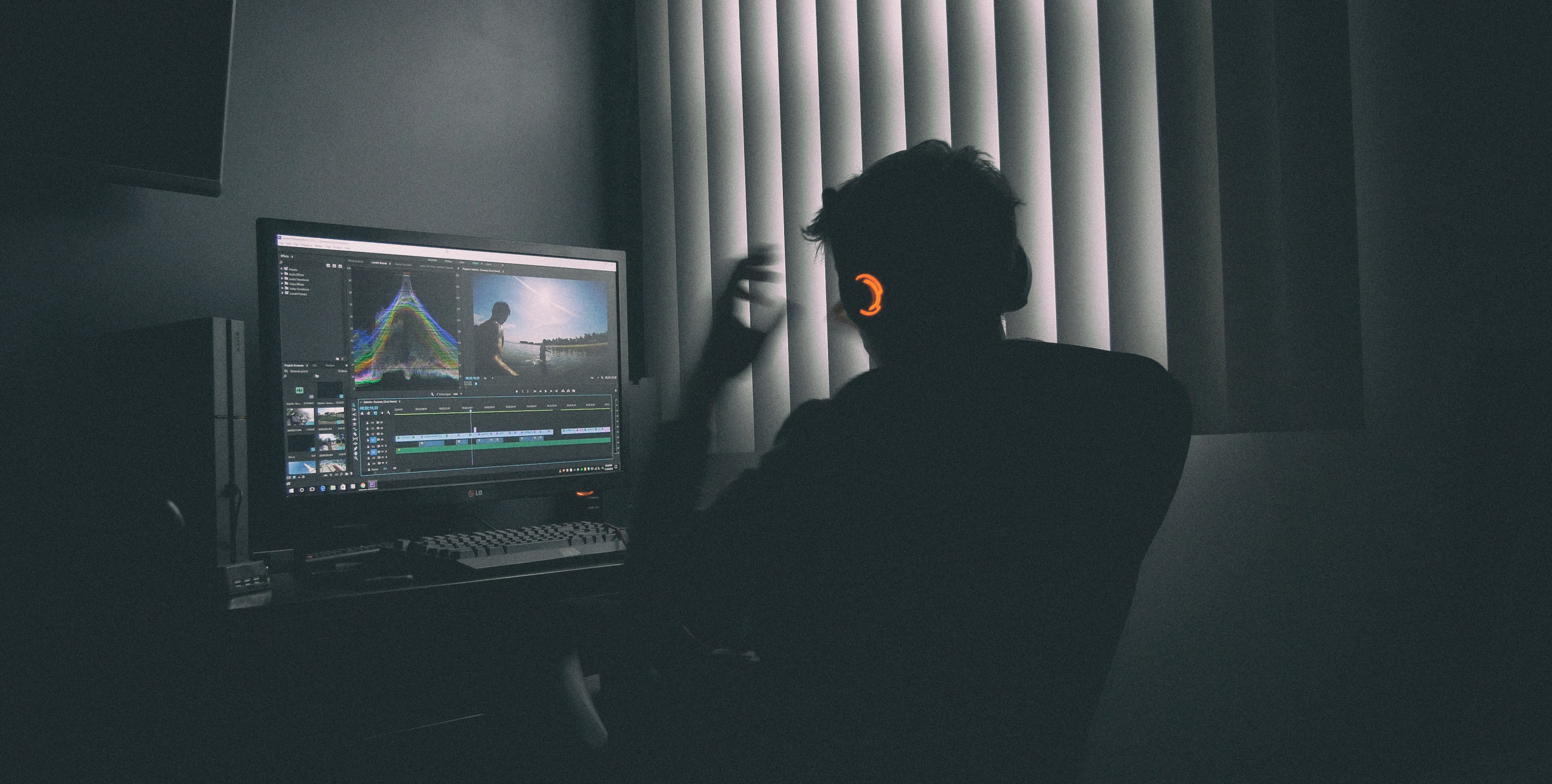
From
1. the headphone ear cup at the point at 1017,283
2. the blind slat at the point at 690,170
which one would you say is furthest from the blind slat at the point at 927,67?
the headphone ear cup at the point at 1017,283

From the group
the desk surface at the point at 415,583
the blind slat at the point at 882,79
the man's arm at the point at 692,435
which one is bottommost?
the desk surface at the point at 415,583

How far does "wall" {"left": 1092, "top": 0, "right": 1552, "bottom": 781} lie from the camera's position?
1.28 metres

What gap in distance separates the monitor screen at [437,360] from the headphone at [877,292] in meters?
0.92

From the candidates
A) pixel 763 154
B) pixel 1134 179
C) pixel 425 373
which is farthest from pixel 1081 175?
pixel 425 373

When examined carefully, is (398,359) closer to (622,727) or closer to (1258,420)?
(622,727)

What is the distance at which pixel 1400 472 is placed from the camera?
1371 mm

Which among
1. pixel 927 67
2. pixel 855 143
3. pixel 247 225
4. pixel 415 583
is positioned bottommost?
pixel 415 583

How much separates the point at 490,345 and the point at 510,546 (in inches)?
16.2

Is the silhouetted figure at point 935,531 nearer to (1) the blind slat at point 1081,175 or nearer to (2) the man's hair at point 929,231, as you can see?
(2) the man's hair at point 929,231

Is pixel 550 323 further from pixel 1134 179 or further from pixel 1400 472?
pixel 1400 472

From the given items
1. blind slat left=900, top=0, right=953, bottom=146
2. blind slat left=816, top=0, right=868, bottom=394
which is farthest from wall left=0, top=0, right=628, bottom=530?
blind slat left=900, top=0, right=953, bottom=146

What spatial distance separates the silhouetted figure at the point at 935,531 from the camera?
687mm

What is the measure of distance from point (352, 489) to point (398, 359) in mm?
225

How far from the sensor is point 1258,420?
144cm
